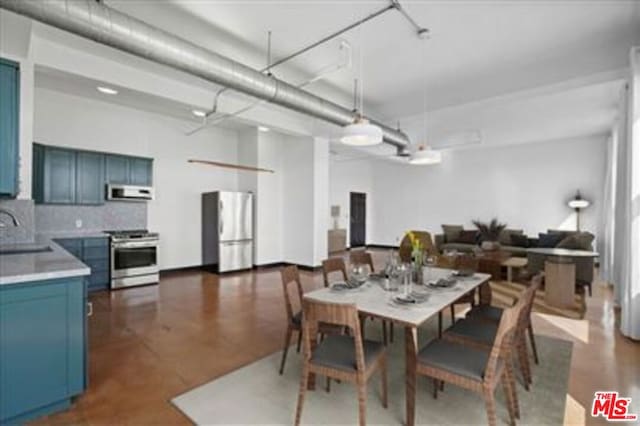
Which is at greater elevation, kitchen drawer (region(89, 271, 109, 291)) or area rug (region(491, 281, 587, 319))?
kitchen drawer (region(89, 271, 109, 291))

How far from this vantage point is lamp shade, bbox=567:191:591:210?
830 centimetres

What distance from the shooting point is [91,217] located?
19.0ft

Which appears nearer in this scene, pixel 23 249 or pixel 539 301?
pixel 23 249

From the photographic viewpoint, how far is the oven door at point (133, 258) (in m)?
5.47

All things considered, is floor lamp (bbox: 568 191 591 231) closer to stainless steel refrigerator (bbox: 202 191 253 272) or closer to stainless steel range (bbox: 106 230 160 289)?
stainless steel refrigerator (bbox: 202 191 253 272)

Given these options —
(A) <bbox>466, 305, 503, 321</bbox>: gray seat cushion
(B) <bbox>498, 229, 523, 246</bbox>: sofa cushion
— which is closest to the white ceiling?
(A) <bbox>466, 305, 503, 321</bbox>: gray seat cushion

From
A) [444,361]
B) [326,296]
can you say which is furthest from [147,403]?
[444,361]

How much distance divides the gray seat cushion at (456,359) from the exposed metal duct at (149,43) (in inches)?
130

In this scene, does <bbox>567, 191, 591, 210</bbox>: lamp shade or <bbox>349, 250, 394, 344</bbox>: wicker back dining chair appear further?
<bbox>567, 191, 591, 210</bbox>: lamp shade

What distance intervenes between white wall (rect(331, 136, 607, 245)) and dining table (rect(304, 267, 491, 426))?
7.73 m

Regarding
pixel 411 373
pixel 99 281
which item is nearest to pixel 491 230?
pixel 411 373

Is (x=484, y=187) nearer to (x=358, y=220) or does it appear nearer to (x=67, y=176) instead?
(x=358, y=220)

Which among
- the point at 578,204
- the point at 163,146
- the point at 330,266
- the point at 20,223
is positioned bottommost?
the point at 330,266

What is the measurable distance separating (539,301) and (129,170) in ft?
23.6
